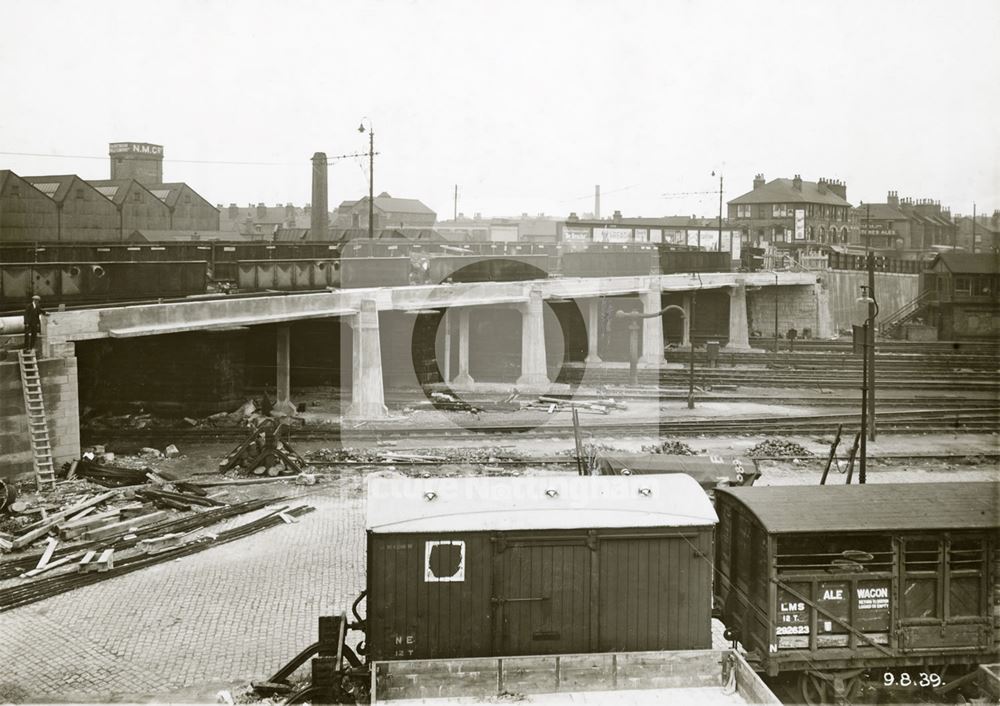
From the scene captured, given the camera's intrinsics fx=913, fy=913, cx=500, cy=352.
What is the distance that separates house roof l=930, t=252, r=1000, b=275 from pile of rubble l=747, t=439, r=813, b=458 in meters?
34.5

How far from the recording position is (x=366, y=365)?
30.1 m

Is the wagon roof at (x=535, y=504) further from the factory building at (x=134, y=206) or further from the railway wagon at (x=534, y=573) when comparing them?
the factory building at (x=134, y=206)

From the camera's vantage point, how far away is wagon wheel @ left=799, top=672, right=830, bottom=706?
11.4m

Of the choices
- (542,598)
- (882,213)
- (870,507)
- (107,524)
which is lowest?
(107,524)

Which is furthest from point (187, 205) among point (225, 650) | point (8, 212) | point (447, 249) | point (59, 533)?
point (225, 650)

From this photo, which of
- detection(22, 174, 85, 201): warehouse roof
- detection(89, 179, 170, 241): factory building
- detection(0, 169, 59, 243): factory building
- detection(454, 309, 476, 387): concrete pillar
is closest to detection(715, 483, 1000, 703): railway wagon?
detection(454, 309, 476, 387): concrete pillar

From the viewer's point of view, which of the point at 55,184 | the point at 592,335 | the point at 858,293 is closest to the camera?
the point at 592,335

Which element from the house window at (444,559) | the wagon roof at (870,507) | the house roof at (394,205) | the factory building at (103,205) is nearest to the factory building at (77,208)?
the factory building at (103,205)

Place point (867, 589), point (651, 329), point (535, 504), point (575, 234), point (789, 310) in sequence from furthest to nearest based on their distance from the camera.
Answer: point (789, 310)
point (575, 234)
point (651, 329)
point (535, 504)
point (867, 589)

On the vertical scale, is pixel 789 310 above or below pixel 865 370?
above

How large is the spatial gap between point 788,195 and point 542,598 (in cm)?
8154

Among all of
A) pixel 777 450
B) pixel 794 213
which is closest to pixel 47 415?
pixel 777 450

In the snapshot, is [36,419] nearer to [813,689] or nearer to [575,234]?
[813,689]

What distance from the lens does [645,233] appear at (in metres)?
66.2
